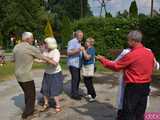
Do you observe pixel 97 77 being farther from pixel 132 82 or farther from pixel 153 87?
pixel 132 82

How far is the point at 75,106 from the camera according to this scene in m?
11.2

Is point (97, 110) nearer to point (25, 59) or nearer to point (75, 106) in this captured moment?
point (75, 106)

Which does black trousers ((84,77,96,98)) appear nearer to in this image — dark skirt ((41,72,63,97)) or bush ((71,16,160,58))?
dark skirt ((41,72,63,97))

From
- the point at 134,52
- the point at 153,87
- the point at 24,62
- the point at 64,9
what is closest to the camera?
the point at 134,52

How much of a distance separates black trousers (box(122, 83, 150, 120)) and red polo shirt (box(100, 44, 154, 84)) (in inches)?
3.9

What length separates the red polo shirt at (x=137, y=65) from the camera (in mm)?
7215

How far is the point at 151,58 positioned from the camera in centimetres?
737

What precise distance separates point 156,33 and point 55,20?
54.4 m

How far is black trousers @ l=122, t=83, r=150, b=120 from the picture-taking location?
288 inches

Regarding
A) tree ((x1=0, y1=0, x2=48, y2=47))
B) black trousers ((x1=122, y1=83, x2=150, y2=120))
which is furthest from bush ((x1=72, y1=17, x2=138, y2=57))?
tree ((x1=0, y1=0, x2=48, y2=47))

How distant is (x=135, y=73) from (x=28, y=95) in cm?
349

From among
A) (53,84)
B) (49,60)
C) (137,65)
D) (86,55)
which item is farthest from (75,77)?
(137,65)

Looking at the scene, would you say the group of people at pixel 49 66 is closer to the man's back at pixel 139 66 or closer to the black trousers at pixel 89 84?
the black trousers at pixel 89 84

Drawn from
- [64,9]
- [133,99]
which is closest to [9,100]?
[133,99]
